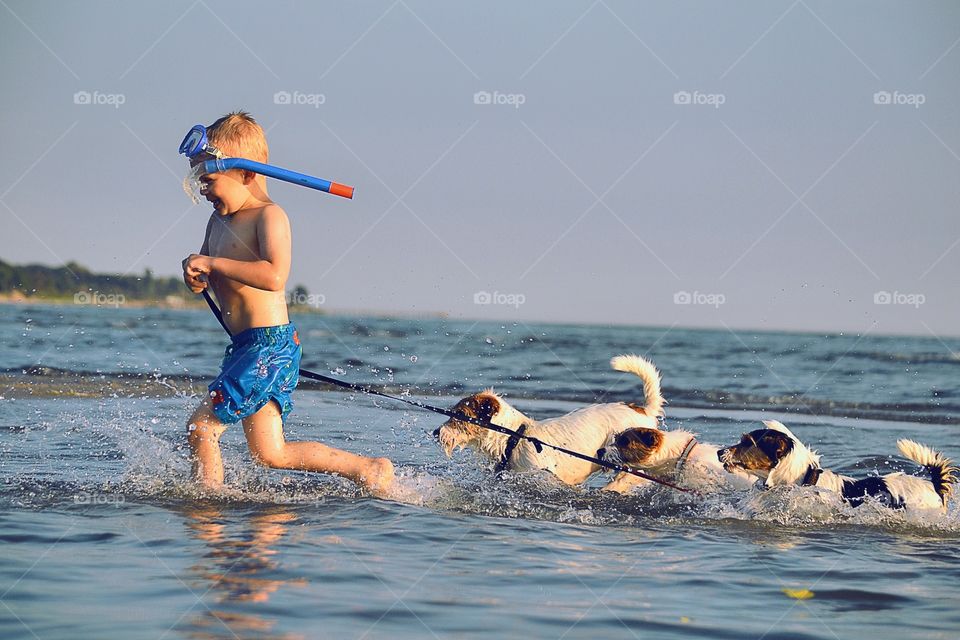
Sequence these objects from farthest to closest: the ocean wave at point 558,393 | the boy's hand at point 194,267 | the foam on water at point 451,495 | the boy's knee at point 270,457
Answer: the ocean wave at point 558,393 → the foam on water at point 451,495 → the boy's knee at point 270,457 → the boy's hand at point 194,267

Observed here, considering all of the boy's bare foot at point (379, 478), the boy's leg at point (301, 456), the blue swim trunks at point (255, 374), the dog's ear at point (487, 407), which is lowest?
the boy's bare foot at point (379, 478)

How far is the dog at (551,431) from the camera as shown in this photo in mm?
6762

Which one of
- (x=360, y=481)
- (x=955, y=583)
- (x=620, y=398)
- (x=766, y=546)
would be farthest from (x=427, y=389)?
(x=955, y=583)

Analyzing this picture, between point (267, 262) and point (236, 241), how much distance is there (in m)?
0.27

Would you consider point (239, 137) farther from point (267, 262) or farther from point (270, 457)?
point (270, 457)

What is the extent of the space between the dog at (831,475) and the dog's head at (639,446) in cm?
48

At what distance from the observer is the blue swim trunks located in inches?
201

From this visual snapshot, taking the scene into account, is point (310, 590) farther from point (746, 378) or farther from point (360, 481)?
point (746, 378)

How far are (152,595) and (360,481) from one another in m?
2.05

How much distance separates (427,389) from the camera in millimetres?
13023

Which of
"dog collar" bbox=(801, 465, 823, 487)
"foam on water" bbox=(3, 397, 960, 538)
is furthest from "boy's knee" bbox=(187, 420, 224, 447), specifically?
"dog collar" bbox=(801, 465, 823, 487)

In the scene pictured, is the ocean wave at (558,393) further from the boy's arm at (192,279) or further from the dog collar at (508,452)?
the boy's arm at (192,279)

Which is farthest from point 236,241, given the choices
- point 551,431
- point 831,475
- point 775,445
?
point 831,475

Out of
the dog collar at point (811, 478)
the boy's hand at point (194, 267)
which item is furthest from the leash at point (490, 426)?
the dog collar at point (811, 478)
